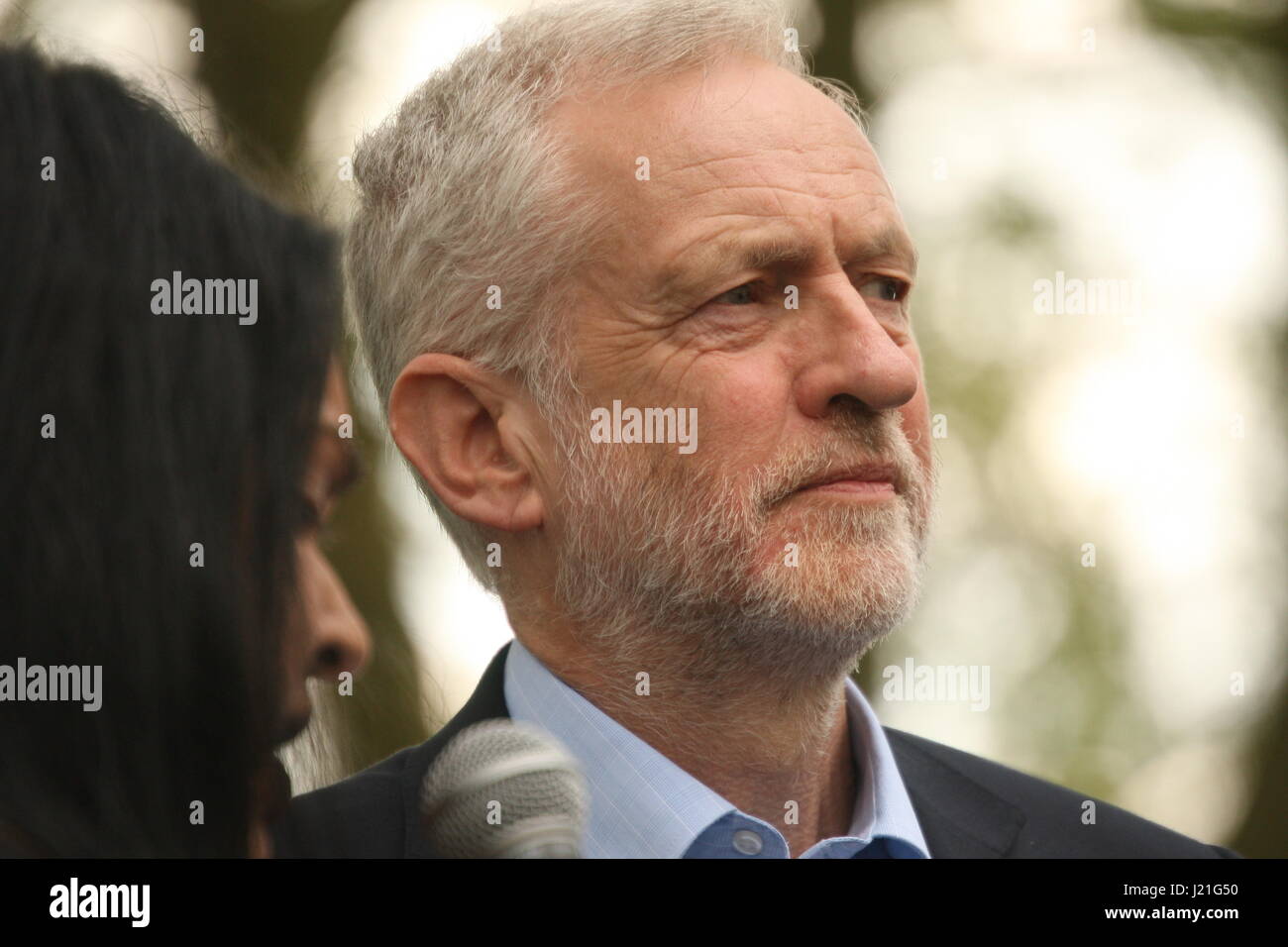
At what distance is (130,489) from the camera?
76.7 inches

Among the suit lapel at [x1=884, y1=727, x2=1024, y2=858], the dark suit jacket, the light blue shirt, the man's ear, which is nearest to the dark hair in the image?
the dark suit jacket

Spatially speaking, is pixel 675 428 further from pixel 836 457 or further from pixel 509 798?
pixel 509 798

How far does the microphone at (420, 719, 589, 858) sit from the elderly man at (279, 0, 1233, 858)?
0.54m

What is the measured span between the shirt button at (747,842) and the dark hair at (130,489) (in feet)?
2.74

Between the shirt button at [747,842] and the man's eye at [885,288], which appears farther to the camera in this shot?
the man's eye at [885,288]

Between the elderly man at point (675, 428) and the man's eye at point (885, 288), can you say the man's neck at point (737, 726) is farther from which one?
the man's eye at point (885, 288)

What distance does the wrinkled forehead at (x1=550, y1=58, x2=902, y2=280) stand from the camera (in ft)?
7.86

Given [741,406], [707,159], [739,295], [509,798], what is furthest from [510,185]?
[509,798]

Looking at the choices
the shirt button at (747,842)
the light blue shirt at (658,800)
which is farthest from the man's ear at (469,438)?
the shirt button at (747,842)

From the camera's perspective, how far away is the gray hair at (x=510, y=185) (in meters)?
2.47
